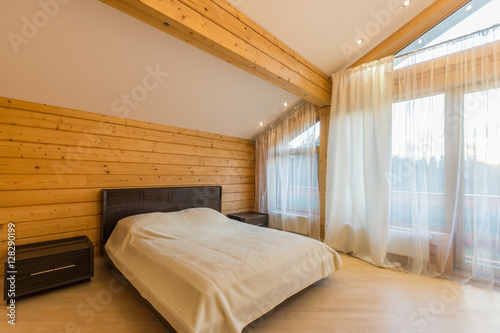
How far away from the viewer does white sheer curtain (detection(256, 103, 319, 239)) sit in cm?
384

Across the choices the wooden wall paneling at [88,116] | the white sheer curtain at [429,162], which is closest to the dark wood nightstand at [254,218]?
the white sheer curtain at [429,162]

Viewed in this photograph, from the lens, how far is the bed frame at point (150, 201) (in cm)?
272

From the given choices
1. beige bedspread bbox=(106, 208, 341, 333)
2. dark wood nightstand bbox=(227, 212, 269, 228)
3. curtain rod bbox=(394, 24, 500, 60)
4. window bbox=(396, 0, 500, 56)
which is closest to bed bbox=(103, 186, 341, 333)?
beige bedspread bbox=(106, 208, 341, 333)

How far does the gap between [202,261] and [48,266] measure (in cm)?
157

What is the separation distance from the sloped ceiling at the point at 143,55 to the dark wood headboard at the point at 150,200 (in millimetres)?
1027

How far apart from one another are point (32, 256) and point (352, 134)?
3916 millimetres

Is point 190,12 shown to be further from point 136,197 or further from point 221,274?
point 136,197

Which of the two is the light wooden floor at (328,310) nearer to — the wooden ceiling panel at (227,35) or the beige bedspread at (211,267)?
the beige bedspread at (211,267)

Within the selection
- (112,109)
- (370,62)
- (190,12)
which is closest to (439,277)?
(370,62)

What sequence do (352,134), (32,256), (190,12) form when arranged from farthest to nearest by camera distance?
(352,134) → (32,256) → (190,12)

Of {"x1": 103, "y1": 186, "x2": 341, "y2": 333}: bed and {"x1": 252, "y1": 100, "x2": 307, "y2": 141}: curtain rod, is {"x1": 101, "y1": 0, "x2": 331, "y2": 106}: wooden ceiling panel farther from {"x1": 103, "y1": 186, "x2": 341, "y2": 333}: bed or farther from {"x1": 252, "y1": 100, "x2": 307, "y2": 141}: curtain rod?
{"x1": 103, "y1": 186, "x2": 341, "y2": 333}: bed

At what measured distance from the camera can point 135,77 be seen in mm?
2480

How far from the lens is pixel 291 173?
4.11 metres

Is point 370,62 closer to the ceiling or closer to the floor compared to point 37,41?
closer to the ceiling
